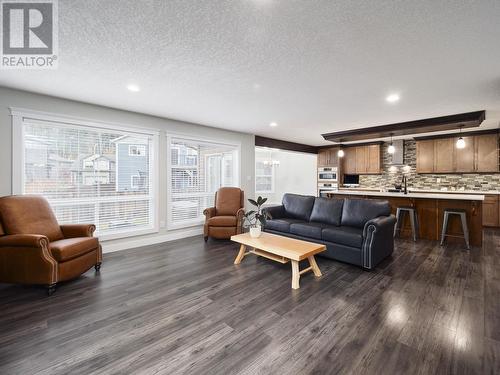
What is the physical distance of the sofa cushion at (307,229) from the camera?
150 inches

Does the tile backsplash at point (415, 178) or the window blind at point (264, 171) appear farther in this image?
the window blind at point (264, 171)

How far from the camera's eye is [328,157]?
827 cm

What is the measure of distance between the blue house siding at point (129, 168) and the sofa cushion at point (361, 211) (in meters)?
3.91

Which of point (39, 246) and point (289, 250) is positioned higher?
point (39, 246)

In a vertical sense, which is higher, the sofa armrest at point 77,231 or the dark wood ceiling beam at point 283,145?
the dark wood ceiling beam at point 283,145

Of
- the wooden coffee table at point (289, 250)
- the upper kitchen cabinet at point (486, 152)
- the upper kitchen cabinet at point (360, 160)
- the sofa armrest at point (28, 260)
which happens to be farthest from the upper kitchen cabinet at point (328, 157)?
the sofa armrest at point (28, 260)

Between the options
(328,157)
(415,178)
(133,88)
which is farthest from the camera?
(328,157)

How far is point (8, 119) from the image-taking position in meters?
3.18

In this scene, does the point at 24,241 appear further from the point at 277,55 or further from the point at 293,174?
the point at 293,174

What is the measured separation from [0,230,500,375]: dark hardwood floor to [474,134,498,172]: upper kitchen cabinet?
3.70m

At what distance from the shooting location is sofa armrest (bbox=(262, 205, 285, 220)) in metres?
4.62

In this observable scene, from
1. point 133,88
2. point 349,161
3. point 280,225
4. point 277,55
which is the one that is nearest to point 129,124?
point 133,88

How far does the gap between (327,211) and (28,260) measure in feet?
14.2

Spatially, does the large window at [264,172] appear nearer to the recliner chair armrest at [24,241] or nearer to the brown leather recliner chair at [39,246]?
the brown leather recliner chair at [39,246]
